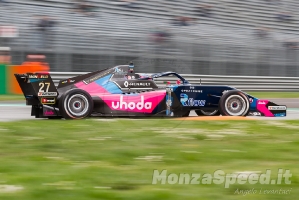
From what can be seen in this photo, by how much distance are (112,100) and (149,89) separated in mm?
667

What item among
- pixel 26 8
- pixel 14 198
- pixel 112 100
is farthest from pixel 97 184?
pixel 26 8

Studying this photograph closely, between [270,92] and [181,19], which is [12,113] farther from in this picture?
[270,92]

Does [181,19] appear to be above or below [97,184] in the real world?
above

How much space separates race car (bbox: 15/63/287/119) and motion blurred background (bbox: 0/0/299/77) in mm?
2432

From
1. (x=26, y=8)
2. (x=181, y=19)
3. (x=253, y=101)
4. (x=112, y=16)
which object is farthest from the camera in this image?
(x=181, y=19)

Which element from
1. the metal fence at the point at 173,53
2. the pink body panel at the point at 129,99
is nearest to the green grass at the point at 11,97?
the metal fence at the point at 173,53

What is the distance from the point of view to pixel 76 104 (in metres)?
8.69

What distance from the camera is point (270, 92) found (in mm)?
19000

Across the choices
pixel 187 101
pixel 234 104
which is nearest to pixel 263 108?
pixel 234 104

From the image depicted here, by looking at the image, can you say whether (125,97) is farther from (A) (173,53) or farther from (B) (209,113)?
(A) (173,53)

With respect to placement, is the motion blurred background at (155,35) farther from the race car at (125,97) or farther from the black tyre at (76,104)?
the black tyre at (76,104)

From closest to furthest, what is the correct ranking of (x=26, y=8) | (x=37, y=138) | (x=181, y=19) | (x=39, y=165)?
(x=39, y=165), (x=37, y=138), (x=26, y=8), (x=181, y=19)

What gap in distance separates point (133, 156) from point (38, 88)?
4160 mm
